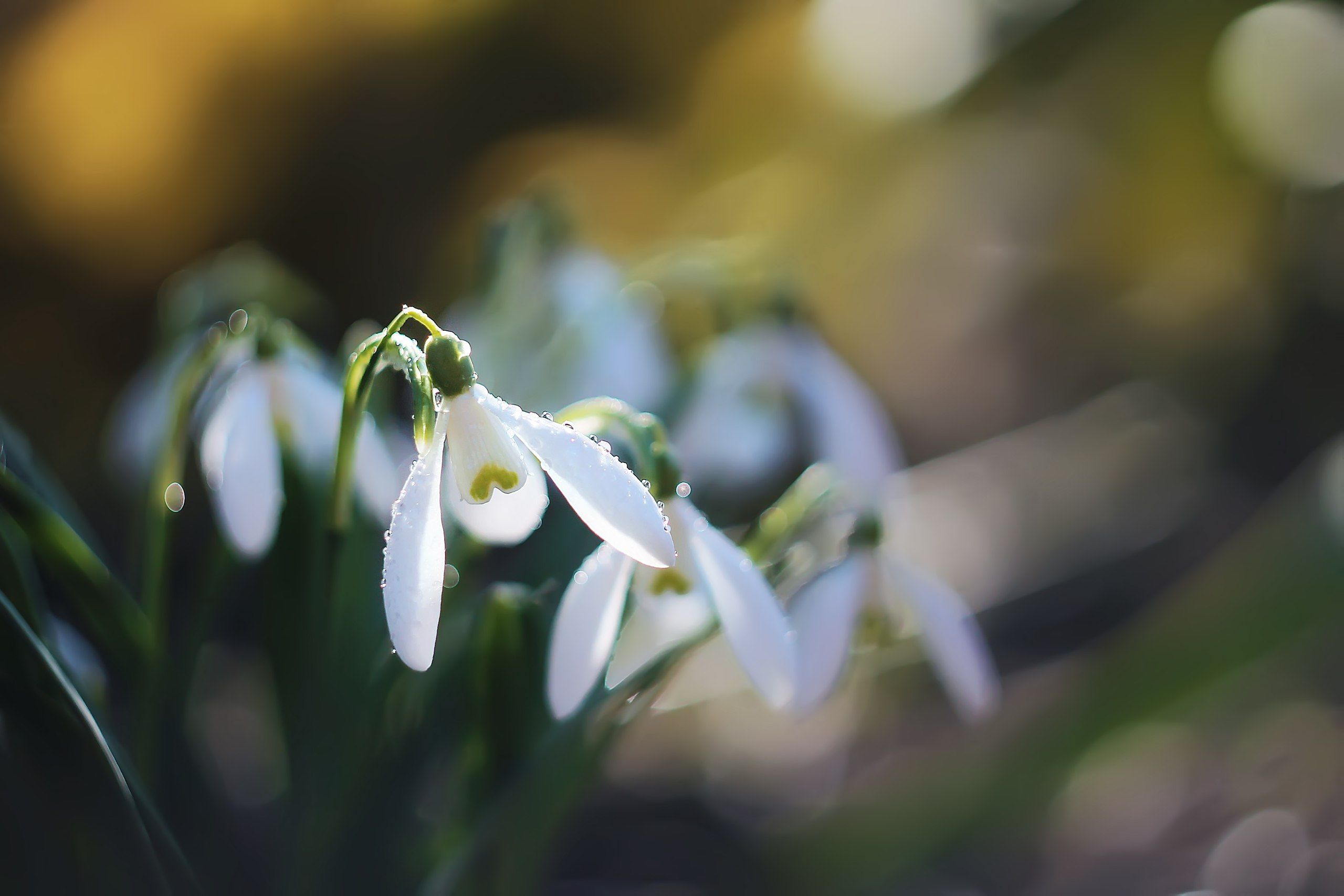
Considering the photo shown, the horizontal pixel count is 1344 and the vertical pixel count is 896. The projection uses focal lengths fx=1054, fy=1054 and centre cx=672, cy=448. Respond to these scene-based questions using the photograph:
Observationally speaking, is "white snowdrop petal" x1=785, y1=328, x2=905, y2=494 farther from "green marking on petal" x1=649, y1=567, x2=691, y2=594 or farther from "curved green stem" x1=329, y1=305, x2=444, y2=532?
"curved green stem" x1=329, y1=305, x2=444, y2=532

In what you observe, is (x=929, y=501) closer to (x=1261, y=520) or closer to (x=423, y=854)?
(x=1261, y=520)

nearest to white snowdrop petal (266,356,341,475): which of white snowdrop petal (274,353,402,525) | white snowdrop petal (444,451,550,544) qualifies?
white snowdrop petal (274,353,402,525)

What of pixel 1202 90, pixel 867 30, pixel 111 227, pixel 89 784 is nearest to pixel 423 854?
pixel 89 784

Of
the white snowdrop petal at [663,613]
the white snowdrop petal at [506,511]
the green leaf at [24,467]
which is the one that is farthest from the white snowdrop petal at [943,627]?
the green leaf at [24,467]

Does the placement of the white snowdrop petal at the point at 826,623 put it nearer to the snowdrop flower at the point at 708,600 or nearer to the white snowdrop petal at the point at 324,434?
the snowdrop flower at the point at 708,600

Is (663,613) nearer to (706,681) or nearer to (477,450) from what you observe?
(477,450)

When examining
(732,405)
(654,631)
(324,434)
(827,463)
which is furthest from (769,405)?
(324,434)
